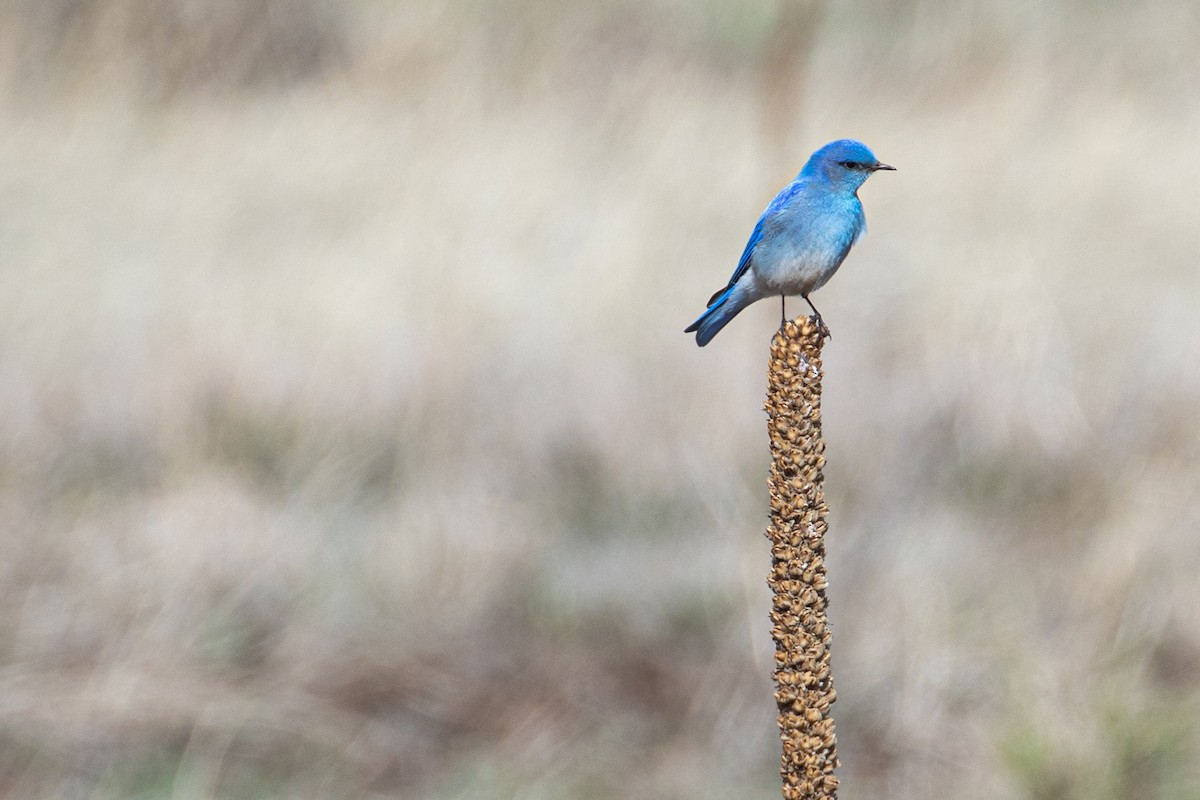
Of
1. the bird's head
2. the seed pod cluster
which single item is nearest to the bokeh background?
the bird's head

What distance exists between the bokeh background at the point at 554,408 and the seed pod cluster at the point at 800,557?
2168mm

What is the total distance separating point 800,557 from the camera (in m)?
1.51

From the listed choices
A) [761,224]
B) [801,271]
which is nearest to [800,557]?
[801,271]

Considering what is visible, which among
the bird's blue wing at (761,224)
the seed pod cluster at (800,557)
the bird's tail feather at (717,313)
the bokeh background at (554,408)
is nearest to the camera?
the seed pod cluster at (800,557)

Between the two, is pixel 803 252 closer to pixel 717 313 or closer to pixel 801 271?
pixel 801 271

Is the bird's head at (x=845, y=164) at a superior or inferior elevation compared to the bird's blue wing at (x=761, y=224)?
superior

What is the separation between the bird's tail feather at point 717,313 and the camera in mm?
2024

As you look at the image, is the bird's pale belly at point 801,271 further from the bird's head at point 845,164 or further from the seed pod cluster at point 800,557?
the seed pod cluster at point 800,557

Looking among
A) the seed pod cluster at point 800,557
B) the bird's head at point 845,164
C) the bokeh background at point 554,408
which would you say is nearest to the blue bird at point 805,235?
the bird's head at point 845,164

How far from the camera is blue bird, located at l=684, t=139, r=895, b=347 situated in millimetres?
2117

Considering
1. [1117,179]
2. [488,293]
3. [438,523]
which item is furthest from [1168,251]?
[438,523]

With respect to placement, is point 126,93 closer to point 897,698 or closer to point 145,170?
point 145,170

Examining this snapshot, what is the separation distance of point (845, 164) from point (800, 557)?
1.04m

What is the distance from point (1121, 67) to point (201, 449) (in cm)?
685
